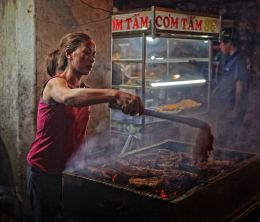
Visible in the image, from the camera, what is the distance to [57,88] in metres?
3.71

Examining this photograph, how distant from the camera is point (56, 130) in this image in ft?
12.8

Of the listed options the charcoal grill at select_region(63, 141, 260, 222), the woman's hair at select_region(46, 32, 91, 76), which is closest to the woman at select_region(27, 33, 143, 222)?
the woman's hair at select_region(46, 32, 91, 76)

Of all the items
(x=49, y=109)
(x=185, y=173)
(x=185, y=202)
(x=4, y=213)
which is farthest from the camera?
(x=4, y=213)

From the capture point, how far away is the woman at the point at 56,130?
386 cm

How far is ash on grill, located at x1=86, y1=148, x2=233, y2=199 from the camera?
3795 millimetres

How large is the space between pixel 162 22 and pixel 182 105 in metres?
2.57

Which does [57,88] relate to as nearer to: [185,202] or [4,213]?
[185,202]

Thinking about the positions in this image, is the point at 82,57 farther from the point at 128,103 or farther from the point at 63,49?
the point at 128,103

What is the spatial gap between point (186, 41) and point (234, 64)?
1.38 m

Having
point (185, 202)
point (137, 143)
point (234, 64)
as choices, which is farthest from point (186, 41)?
point (185, 202)

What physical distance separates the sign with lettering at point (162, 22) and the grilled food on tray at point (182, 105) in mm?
1806

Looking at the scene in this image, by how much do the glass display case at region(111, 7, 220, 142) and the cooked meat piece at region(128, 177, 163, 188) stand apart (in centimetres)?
396

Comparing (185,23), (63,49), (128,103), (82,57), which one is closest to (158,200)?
(128,103)

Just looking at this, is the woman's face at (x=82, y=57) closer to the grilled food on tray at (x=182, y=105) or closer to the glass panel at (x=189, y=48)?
the grilled food on tray at (x=182, y=105)
